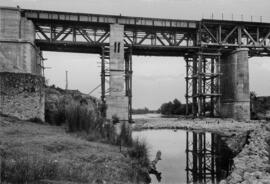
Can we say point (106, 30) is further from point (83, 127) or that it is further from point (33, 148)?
point (33, 148)

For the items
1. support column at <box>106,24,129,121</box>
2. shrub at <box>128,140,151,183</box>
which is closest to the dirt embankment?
shrub at <box>128,140,151,183</box>

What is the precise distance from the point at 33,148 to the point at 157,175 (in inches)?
160

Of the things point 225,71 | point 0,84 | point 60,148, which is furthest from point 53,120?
point 225,71

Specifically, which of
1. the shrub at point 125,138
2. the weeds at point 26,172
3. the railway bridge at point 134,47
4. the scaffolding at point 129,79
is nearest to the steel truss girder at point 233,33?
the railway bridge at point 134,47

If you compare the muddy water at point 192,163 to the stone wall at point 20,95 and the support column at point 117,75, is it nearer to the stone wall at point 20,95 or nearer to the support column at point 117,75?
the stone wall at point 20,95

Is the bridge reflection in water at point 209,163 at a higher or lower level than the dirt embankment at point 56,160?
lower

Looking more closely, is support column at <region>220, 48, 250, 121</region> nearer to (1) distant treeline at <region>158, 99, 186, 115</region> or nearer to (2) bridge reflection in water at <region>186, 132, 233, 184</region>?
(2) bridge reflection in water at <region>186, 132, 233, 184</region>

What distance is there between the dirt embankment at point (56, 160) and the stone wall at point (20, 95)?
7.72 ft

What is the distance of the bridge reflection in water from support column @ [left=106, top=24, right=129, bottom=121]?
35.8ft

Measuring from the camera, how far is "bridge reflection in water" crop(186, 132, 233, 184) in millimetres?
9273

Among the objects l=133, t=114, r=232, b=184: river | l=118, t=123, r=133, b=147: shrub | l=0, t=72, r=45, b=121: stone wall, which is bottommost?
l=133, t=114, r=232, b=184: river

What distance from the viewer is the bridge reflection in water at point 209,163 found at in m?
9.27

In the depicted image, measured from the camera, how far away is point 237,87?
1105 inches

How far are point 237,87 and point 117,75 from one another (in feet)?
39.4
